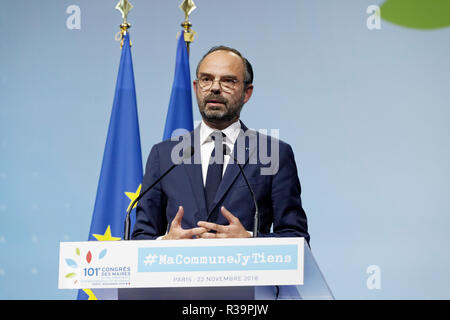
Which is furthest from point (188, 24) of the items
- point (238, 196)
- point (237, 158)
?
point (238, 196)

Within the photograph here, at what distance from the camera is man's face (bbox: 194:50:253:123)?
2338 mm

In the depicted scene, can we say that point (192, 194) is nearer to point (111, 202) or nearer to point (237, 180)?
point (237, 180)

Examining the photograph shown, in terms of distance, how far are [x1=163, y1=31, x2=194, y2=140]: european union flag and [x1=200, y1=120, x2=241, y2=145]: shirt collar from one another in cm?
129

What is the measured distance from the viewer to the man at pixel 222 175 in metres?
2.21

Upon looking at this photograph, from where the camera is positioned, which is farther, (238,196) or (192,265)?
(238,196)

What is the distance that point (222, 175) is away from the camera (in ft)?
7.48

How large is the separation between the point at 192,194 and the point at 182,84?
1.67 metres

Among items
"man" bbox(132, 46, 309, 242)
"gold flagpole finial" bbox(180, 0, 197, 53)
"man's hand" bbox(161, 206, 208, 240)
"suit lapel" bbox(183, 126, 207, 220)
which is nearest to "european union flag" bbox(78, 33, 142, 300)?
"gold flagpole finial" bbox(180, 0, 197, 53)

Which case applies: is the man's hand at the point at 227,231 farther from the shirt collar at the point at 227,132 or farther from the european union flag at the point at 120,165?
the european union flag at the point at 120,165

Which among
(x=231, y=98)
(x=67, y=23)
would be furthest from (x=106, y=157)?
(x=231, y=98)

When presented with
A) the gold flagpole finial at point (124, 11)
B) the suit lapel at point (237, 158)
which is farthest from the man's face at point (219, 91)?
the gold flagpole finial at point (124, 11)

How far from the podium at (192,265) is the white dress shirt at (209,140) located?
0.74 m

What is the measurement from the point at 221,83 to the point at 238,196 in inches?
17.9

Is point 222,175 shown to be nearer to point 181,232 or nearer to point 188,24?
point 181,232
